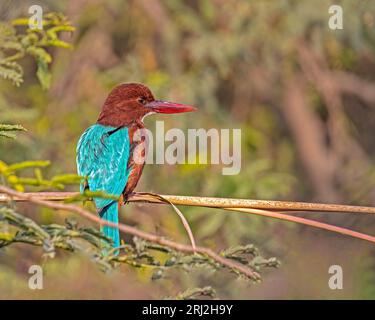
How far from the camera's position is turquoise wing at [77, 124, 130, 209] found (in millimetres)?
2869

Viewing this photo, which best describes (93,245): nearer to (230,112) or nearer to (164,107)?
(164,107)

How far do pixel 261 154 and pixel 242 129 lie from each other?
417mm

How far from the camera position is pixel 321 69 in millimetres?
5738

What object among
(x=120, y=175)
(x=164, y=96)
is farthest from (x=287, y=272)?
(x=120, y=175)

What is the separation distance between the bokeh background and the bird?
0.93 metres

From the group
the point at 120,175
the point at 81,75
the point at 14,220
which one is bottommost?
the point at 14,220

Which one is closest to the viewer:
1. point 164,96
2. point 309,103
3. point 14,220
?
point 14,220

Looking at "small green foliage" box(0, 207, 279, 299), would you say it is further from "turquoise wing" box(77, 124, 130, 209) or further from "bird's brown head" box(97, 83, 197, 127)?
"bird's brown head" box(97, 83, 197, 127)

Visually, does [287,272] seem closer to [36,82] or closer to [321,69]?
[321,69]

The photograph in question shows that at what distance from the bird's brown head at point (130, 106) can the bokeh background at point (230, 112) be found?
0.92m

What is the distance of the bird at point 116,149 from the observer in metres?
2.84

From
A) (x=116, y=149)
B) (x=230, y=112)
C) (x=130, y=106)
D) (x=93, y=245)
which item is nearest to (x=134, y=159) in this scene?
(x=116, y=149)

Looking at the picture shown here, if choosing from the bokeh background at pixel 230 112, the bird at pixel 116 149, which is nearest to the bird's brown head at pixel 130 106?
the bird at pixel 116 149

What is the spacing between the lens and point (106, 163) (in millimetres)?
2916
